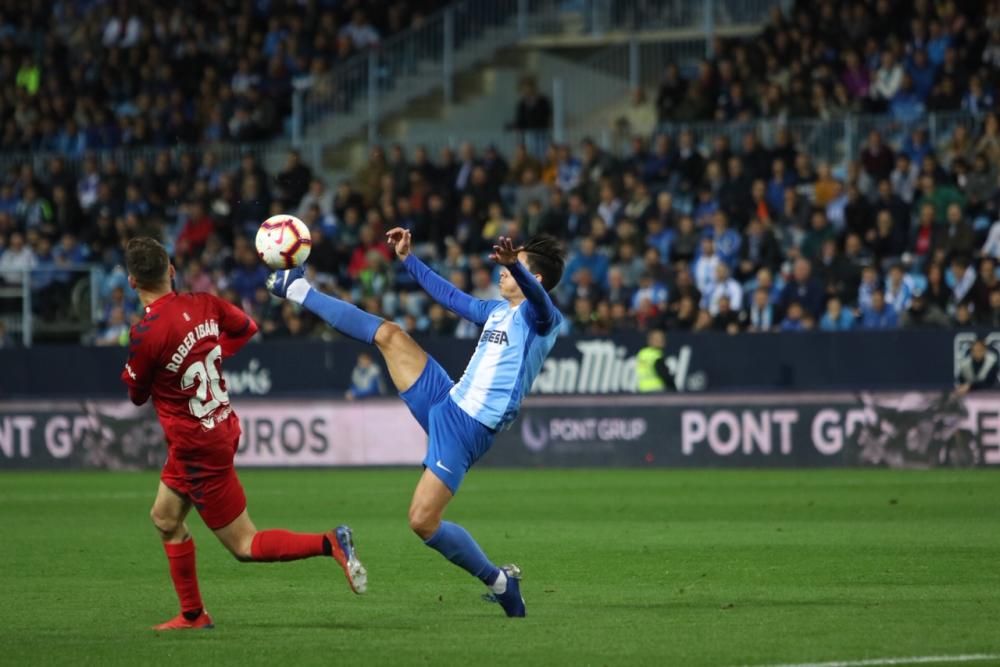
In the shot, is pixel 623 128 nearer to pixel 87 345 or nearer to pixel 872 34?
pixel 872 34

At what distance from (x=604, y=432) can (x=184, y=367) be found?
14.1m

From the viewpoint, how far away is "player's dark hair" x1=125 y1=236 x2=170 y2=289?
8.80 m

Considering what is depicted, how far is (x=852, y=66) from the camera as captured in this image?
87.6 feet

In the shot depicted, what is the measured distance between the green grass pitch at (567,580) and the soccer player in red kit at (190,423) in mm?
414

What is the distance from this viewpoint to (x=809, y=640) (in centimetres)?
821

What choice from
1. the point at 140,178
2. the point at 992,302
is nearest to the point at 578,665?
the point at 992,302

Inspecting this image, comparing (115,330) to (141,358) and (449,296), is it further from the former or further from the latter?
(141,358)

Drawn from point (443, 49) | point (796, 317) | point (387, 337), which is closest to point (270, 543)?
point (387, 337)

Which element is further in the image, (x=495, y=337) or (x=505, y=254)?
(x=495, y=337)

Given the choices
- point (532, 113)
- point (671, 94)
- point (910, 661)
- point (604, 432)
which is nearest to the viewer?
point (910, 661)

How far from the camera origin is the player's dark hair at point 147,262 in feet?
28.9

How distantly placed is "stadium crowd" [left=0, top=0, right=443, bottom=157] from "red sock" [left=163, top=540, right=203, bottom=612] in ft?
77.6

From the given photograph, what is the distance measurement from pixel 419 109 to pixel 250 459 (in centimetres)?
1169

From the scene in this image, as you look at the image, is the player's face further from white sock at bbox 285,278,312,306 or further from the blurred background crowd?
the blurred background crowd
